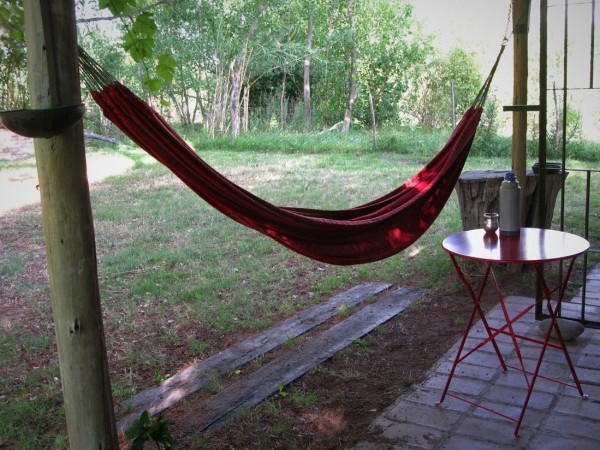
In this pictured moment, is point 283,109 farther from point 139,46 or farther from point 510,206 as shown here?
point 510,206

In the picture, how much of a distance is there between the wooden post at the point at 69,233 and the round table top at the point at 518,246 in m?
1.09

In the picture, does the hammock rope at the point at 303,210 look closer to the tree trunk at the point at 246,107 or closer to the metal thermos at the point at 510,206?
the metal thermos at the point at 510,206

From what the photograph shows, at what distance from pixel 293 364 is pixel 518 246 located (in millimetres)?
1050

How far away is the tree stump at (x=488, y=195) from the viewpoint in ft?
11.8

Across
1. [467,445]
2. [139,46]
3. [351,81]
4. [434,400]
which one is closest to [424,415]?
[434,400]

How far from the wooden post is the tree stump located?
2.56m

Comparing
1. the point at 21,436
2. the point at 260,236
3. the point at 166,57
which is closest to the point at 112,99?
the point at 166,57

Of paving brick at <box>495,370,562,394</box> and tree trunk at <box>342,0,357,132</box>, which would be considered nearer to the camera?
paving brick at <box>495,370,562,394</box>

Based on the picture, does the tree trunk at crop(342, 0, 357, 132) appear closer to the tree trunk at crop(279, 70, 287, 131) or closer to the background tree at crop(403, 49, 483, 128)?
the tree trunk at crop(279, 70, 287, 131)

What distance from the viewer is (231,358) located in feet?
8.96

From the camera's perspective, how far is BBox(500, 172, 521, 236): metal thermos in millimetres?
2135

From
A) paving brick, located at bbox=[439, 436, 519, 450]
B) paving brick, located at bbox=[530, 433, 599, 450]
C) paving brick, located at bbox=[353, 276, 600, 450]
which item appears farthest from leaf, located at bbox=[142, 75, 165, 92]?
paving brick, located at bbox=[530, 433, 599, 450]

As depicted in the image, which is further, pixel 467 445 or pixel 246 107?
pixel 246 107

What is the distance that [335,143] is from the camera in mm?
8781
